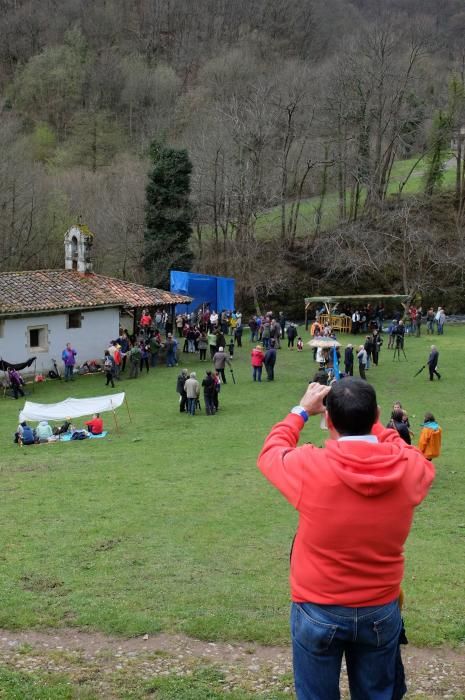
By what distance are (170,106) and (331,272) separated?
33.5 metres

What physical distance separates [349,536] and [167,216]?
46135 mm

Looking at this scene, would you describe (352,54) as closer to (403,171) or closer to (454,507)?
(403,171)

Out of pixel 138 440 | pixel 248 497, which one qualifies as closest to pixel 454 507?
pixel 248 497

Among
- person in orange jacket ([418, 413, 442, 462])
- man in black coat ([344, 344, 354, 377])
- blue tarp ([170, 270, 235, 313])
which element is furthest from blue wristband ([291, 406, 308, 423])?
blue tarp ([170, 270, 235, 313])

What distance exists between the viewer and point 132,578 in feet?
33.9

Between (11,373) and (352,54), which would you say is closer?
(11,373)

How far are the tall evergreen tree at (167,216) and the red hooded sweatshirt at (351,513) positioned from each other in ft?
150

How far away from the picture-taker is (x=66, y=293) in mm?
34438

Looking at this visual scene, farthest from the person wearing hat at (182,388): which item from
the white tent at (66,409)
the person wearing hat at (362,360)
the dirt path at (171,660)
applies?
the dirt path at (171,660)

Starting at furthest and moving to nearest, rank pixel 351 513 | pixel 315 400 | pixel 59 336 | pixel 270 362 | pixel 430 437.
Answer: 1. pixel 59 336
2. pixel 270 362
3. pixel 430 437
4. pixel 315 400
5. pixel 351 513

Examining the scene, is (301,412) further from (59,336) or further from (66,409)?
(59,336)

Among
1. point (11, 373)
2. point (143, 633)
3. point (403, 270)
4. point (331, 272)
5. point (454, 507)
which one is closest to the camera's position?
point (143, 633)

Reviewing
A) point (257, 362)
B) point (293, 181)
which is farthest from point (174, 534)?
point (293, 181)

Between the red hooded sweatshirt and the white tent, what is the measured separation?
A: 19050mm
